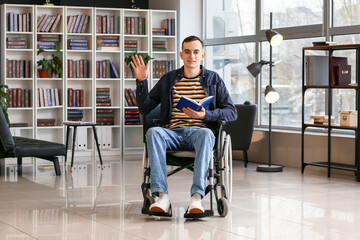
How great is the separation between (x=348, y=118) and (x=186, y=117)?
8.65 ft

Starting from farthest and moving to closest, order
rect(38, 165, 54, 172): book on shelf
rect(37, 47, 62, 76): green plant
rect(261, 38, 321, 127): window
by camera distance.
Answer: rect(37, 47, 62, 76): green plant
rect(261, 38, 321, 127): window
rect(38, 165, 54, 172): book on shelf

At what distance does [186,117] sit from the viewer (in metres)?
4.73

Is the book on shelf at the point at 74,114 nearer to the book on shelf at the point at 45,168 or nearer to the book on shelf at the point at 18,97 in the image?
the book on shelf at the point at 18,97

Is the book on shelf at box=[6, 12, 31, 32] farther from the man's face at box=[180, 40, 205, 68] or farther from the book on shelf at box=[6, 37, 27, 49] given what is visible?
the man's face at box=[180, 40, 205, 68]

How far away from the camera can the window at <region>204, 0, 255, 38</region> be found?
352 inches

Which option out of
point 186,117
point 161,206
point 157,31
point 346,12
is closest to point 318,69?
point 346,12

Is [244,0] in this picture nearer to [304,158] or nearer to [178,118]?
[304,158]

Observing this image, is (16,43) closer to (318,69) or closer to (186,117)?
(318,69)

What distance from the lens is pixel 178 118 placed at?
476 centimetres

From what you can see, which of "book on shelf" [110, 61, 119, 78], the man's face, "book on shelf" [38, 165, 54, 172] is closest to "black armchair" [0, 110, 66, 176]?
"book on shelf" [38, 165, 54, 172]

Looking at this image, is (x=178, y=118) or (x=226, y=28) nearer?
(x=178, y=118)

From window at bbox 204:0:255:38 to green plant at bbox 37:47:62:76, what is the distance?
226 cm

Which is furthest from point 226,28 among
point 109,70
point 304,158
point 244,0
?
point 304,158

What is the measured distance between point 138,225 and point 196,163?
1.88 feet
